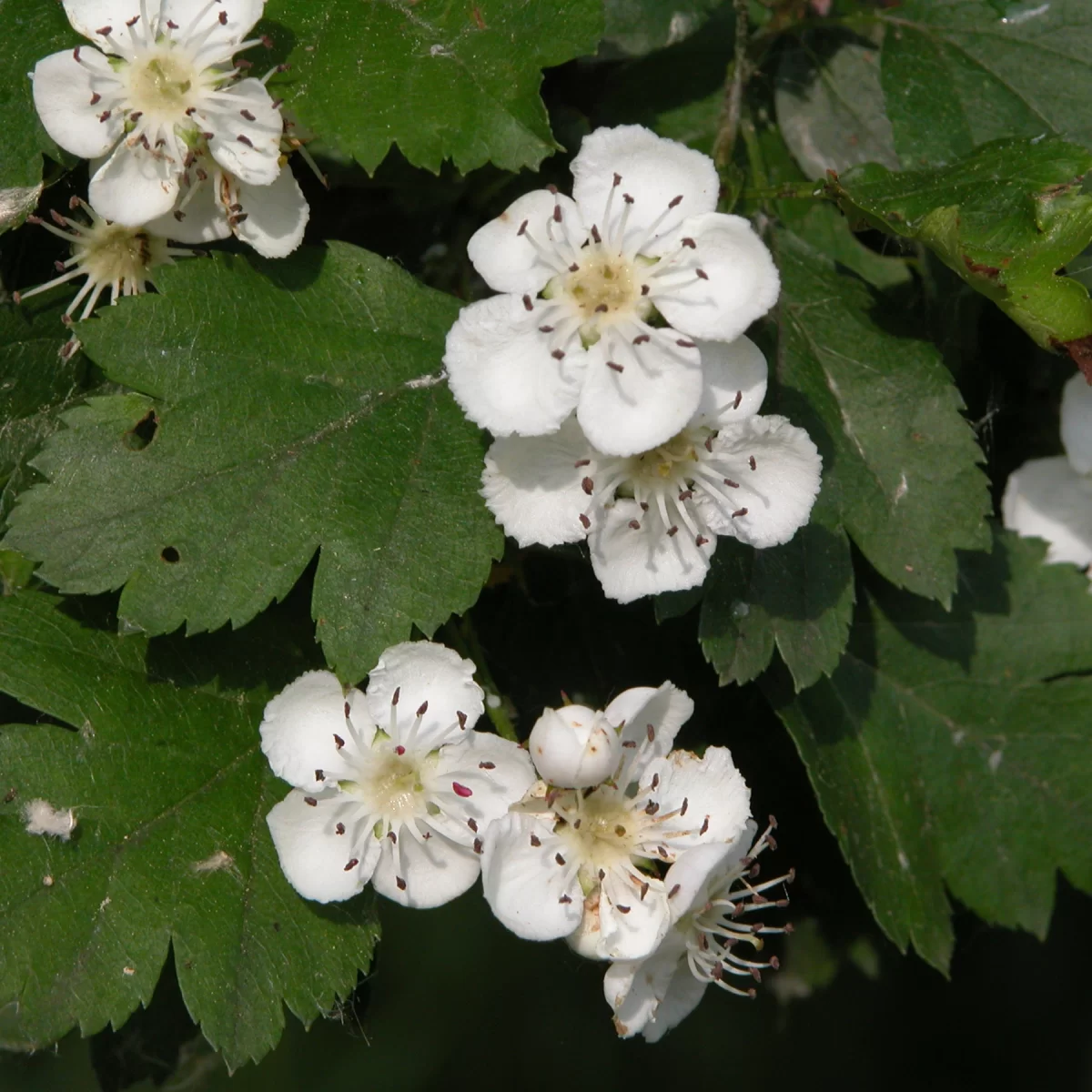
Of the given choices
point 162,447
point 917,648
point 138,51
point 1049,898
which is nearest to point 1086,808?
point 1049,898

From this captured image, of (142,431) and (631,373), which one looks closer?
(631,373)

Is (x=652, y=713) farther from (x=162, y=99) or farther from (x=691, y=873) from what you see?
(x=162, y=99)

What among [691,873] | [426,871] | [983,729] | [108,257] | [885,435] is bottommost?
[983,729]

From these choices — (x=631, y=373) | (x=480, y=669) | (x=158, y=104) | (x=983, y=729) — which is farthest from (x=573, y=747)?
(x=983, y=729)

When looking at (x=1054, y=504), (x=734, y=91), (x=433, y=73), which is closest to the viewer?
(x=433, y=73)

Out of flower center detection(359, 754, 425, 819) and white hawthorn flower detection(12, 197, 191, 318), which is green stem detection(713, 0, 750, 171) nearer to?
white hawthorn flower detection(12, 197, 191, 318)

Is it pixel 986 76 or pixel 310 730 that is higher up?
pixel 986 76

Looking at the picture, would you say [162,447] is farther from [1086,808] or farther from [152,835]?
[1086,808]

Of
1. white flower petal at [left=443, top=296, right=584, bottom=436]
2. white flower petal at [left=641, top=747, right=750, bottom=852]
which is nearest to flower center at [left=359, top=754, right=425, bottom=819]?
white flower petal at [left=641, top=747, right=750, bottom=852]
